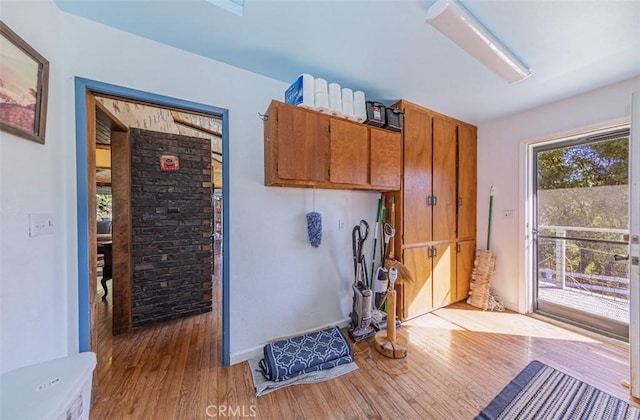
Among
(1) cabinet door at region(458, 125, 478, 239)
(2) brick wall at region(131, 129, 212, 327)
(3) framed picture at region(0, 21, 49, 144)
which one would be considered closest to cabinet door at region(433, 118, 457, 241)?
(1) cabinet door at region(458, 125, 478, 239)

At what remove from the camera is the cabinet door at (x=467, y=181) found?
10.1ft

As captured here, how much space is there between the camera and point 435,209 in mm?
2834

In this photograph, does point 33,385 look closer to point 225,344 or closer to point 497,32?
point 225,344

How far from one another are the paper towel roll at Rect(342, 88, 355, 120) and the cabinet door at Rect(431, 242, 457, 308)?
189 cm

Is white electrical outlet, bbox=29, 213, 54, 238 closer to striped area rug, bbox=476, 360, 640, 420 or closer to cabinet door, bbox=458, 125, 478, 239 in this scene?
striped area rug, bbox=476, 360, 640, 420

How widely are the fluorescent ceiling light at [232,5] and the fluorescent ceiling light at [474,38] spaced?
1.09 meters

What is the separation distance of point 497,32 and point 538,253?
2589 millimetres

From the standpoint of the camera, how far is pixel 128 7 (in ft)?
4.42

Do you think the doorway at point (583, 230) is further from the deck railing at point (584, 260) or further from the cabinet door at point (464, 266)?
the cabinet door at point (464, 266)

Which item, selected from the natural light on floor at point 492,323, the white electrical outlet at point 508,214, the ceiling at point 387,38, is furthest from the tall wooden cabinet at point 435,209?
the ceiling at point 387,38

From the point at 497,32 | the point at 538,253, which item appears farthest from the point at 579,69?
the point at 538,253

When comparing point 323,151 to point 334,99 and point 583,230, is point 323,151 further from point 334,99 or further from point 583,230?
point 583,230

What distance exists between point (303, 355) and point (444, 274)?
2.06 metres

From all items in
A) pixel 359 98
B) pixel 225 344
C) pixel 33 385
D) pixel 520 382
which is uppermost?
pixel 359 98
